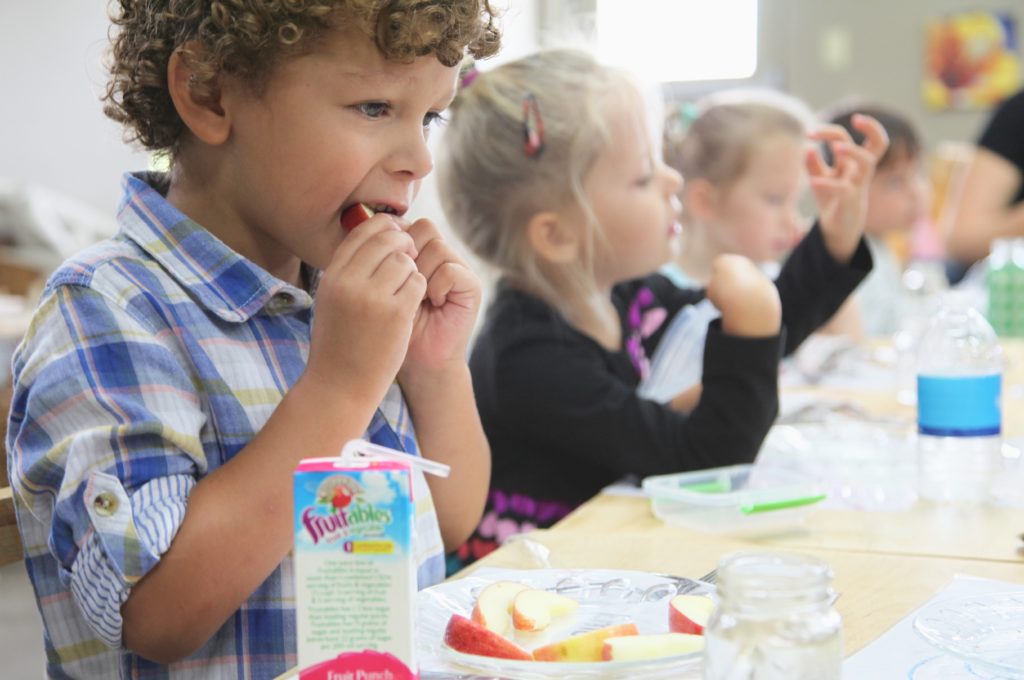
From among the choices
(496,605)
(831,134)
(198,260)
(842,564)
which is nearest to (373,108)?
(198,260)

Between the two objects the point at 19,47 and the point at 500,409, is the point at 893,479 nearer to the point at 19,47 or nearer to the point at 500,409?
the point at 500,409

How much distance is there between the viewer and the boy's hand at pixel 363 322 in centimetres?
84

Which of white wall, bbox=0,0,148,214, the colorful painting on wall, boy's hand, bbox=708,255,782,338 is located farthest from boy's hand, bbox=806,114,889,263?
the colorful painting on wall

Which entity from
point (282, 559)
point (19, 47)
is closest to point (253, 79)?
point (282, 559)

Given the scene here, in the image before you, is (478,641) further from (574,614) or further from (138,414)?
(138,414)

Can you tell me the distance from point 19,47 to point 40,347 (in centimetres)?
450

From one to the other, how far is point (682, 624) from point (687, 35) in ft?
17.6

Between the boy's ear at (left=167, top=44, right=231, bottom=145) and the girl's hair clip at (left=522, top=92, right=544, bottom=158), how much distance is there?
69 cm

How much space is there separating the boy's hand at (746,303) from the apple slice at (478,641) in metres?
0.78

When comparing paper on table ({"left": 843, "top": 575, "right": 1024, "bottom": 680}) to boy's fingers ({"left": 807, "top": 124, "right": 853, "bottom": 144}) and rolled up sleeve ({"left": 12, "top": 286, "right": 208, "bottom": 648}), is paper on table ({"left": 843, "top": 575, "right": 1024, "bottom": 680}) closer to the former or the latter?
rolled up sleeve ({"left": 12, "top": 286, "right": 208, "bottom": 648})

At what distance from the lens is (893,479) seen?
4.15 feet

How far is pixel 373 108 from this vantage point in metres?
0.93

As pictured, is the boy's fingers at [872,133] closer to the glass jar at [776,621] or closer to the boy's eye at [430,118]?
the boy's eye at [430,118]

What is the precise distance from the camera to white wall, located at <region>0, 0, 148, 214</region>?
4820 millimetres
